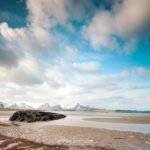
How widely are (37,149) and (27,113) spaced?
57689 millimetres

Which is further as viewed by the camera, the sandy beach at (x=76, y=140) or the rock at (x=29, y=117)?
the rock at (x=29, y=117)

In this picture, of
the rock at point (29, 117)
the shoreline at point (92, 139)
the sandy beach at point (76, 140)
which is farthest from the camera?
the rock at point (29, 117)

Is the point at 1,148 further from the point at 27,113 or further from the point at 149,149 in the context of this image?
the point at 27,113

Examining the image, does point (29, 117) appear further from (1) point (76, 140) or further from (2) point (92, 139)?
(1) point (76, 140)

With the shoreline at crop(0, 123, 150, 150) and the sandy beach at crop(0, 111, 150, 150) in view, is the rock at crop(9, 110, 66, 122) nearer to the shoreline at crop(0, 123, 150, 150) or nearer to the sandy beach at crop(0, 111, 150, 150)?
the sandy beach at crop(0, 111, 150, 150)

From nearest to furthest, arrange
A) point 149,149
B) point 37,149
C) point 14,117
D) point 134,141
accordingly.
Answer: point 37,149 → point 149,149 → point 134,141 → point 14,117

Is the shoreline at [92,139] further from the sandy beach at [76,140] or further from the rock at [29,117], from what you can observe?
the rock at [29,117]

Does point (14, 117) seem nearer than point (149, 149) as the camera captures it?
No

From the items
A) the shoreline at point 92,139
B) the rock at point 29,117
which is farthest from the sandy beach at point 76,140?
the rock at point 29,117

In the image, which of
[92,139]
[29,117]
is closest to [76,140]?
[92,139]

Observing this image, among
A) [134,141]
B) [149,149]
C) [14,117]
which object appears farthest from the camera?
[14,117]

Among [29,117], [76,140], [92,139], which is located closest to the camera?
[76,140]

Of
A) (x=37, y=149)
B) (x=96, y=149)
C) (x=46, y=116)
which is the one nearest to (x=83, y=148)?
(x=96, y=149)

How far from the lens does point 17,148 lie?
61.3ft
